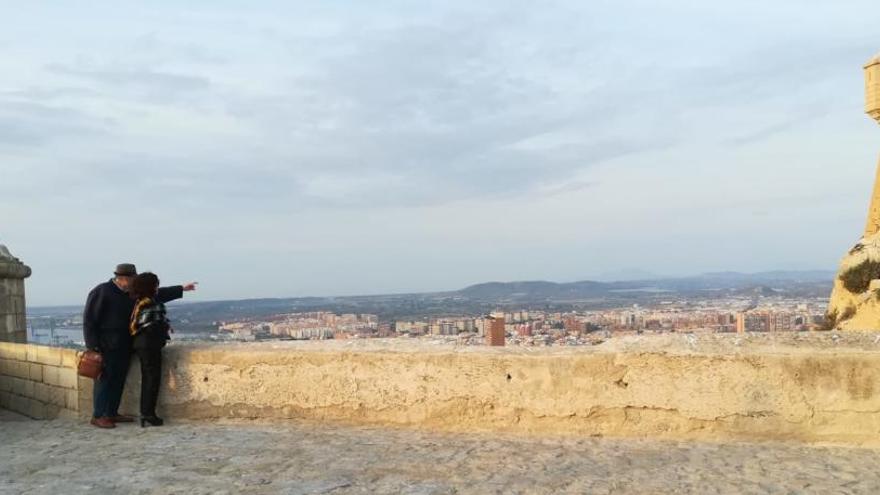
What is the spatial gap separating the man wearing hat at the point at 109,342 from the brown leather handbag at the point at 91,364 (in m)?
0.05

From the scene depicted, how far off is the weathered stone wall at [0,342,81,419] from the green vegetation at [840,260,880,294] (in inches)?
508

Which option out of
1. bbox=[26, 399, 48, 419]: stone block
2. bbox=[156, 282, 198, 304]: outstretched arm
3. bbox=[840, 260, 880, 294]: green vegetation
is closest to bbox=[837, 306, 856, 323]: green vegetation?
bbox=[840, 260, 880, 294]: green vegetation

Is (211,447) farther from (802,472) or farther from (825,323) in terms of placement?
(825,323)

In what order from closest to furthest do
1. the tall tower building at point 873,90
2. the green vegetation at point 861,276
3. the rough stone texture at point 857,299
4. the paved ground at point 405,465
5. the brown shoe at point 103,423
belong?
the paved ground at point 405,465, the brown shoe at point 103,423, the rough stone texture at point 857,299, the green vegetation at point 861,276, the tall tower building at point 873,90

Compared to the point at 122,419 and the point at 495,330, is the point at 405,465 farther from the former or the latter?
the point at 122,419

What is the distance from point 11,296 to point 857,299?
532 inches

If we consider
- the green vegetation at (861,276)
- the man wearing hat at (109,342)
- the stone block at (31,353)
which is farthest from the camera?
the green vegetation at (861,276)

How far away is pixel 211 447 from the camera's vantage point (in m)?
4.90

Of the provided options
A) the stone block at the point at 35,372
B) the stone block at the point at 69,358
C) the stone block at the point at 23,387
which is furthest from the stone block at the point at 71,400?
the stone block at the point at 23,387

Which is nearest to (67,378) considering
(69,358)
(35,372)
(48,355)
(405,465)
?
(69,358)

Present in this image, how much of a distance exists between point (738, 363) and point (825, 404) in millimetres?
574

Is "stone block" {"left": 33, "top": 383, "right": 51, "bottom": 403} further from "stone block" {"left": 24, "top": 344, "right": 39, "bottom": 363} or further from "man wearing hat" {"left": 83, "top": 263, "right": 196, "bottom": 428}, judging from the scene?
"man wearing hat" {"left": 83, "top": 263, "right": 196, "bottom": 428}

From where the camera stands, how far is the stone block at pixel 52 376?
6.44m

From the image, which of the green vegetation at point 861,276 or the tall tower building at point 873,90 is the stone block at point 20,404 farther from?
the tall tower building at point 873,90
